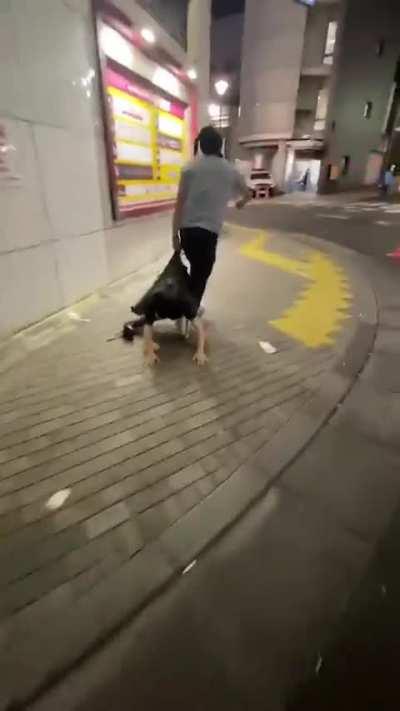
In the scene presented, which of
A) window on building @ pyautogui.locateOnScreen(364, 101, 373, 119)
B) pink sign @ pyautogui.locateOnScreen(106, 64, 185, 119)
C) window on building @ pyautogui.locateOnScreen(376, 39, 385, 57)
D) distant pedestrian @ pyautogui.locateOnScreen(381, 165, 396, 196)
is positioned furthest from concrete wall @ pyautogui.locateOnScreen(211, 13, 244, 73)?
pink sign @ pyautogui.locateOnScreen(106, 64, 185, 119)

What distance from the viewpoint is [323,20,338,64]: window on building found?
81.1 ft

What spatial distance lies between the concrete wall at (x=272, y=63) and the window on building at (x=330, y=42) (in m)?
1.79

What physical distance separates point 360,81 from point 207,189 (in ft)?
102

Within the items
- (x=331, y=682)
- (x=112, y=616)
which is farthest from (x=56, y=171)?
(x=331, y=682)

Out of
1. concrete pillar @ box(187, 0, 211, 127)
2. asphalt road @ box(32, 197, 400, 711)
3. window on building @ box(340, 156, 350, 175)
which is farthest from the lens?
window on building @ box(340, 156, 350, 175)

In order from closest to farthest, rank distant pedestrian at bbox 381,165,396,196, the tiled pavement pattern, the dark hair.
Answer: the tiled pavement pattern < the dark hair < distant pedestrian at bbox 381,165,396,196

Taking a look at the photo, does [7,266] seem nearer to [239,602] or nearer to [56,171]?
[56,171]

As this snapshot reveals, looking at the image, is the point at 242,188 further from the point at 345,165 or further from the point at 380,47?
the point at 380,47

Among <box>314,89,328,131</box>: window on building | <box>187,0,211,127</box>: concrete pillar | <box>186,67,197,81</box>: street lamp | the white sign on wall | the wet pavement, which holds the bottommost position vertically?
the wet pavement

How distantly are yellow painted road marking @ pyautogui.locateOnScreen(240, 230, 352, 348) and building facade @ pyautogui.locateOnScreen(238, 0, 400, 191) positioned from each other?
23150 millimetres

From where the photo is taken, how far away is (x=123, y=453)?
2.30 m

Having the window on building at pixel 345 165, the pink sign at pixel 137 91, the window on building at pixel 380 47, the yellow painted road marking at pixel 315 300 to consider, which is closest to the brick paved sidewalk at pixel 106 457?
the yellow painted road marking at pixel 315 300

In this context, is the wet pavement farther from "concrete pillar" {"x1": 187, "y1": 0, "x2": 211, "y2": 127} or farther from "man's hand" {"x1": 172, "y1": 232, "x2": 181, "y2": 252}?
"concrete pillar" {"x1": 187, "y1": 0, "x2": 211, "y2": 127}

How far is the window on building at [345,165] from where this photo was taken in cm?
2814
